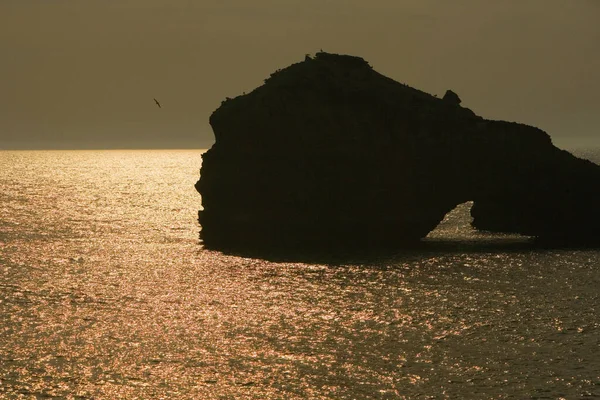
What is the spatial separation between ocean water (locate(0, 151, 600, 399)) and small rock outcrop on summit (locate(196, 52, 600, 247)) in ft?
13.0

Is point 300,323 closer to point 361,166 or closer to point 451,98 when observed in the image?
point 361,166

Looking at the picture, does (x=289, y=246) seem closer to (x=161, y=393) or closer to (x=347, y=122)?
(x=347, y=122)

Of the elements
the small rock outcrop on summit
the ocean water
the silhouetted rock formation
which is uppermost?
the silhouetted rock formation

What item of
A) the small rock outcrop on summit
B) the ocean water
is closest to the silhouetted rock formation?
the small rock outcrop on summit

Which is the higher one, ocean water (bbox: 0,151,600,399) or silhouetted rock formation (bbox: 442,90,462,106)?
silhouetted rock formation (bbox: 442,90,462,106)

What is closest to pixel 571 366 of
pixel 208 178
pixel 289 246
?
pixel 289 246

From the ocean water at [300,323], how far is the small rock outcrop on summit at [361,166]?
3963 millimetres

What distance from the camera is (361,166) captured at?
62625 millimetres

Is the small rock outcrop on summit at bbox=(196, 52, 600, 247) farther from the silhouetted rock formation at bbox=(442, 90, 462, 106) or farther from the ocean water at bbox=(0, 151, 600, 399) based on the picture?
the ocean water at bbox=(0, 151, 600, 399)

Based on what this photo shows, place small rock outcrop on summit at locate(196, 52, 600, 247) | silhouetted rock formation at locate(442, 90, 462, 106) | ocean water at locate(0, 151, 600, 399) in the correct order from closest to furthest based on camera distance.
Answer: ocean water at locate(0, 151, 600, 399) → small rock outcrop on summit at locate(196, 52, 600, 247) → silhouetted rock formation at locate(442, 90, 462, 106)

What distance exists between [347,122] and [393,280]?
1713cm

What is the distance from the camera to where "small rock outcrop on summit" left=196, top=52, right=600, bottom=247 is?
6247cm

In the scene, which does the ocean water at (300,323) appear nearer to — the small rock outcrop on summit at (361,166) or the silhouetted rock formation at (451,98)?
the small rock outcrop on summit at (361,166)

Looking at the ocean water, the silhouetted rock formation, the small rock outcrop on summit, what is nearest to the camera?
the ocean water
